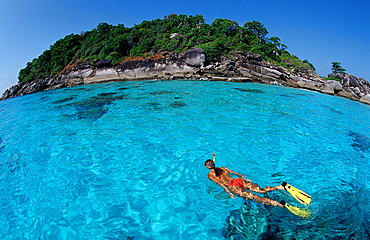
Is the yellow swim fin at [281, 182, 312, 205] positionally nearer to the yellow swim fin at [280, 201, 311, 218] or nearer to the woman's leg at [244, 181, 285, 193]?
the yellow swim fin at [280, 201, 311, 218]

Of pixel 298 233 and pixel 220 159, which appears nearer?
pixel 298 233

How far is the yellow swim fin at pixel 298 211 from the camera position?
13.8 feet

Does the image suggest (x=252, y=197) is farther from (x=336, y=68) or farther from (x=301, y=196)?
(x=336, y=68)

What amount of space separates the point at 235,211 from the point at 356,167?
5.51 m

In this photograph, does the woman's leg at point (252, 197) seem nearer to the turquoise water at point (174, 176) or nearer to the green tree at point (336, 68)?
the turquoise water at point (174, 176)

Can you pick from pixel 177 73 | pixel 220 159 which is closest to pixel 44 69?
pixel 177 73

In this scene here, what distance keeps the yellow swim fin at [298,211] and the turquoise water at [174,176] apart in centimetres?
12

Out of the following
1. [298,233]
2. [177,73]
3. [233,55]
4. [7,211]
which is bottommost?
[298,233]

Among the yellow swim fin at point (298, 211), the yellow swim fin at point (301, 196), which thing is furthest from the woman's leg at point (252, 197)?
the yellow swim fin at point (301, 196)

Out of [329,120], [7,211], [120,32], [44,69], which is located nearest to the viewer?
[7,211]

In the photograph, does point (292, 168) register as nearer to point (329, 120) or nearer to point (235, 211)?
point (235, 211)

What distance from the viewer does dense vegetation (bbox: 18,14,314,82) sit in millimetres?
33750

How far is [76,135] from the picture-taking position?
9039 millimetres

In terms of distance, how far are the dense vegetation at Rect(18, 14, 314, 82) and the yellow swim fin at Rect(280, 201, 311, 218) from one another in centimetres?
2901
